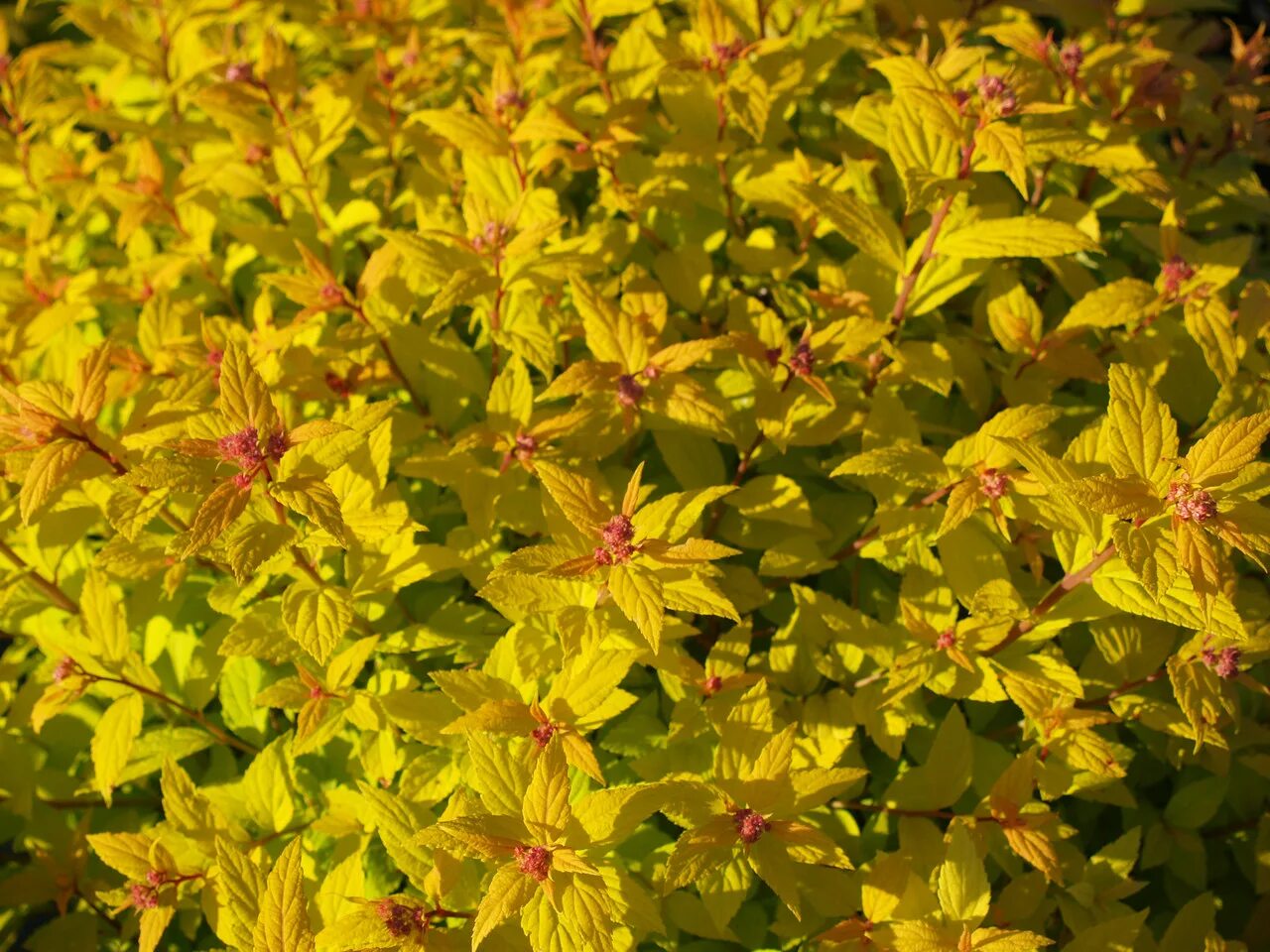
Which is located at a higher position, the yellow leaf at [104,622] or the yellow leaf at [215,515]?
the yellow leaf at [215,515]

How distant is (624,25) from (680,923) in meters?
2.72

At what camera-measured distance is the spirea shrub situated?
156 cm

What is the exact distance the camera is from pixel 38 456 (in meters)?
1.58

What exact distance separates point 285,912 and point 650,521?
85 centimetres

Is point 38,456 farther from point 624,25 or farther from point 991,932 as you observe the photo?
point 624,25

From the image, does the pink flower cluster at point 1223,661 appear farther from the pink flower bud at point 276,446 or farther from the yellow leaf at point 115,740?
the yellow leaf at point 115,740

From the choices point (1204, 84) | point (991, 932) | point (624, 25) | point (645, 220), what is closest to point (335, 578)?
point (645, 220)

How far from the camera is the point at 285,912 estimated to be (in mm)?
1462

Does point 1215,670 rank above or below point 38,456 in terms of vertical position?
below

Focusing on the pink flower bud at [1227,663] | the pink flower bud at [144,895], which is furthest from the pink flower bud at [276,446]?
the pink flower bud at [1227,663]

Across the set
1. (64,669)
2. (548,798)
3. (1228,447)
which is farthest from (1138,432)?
(64,669)

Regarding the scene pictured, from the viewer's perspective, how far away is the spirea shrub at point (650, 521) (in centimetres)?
156

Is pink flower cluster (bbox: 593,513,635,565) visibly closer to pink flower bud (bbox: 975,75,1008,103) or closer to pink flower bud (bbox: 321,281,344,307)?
pink flower bud (bbox: 321,281,344,307)

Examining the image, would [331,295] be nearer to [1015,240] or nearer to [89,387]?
[89,387]
